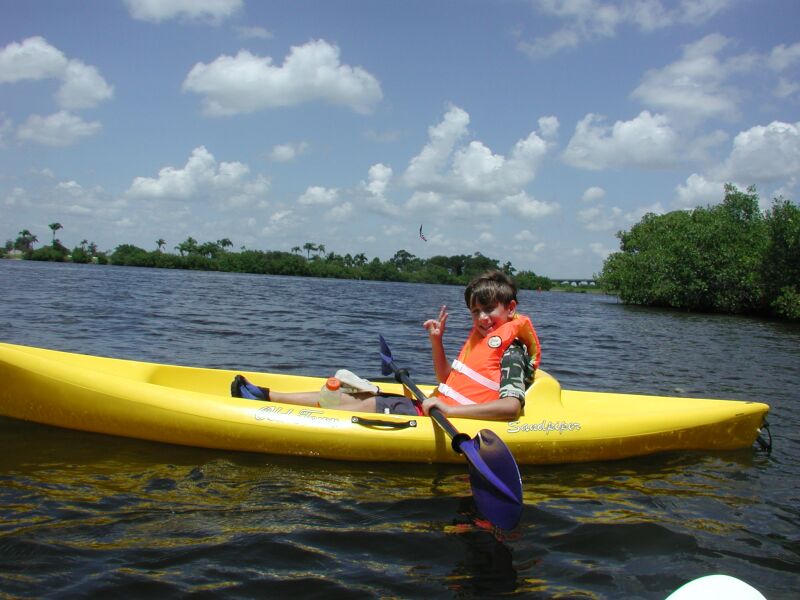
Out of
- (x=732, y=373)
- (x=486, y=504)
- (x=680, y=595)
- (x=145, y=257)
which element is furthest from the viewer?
(x=145, y=257)

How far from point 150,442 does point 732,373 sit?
319 inches

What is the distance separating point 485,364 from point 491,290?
49cm

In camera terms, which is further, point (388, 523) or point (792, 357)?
point (792, 357)

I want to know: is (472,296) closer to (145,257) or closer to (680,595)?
(680,595)

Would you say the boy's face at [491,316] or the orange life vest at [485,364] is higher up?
the boy's face at [491,316]

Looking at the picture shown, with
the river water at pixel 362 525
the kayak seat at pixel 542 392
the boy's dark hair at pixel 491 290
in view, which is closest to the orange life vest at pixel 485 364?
the boy's dark hair at pixel 491 290

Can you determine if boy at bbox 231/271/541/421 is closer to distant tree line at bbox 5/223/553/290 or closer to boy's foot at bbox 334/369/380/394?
boy's foot at bbox 334/369/380/394

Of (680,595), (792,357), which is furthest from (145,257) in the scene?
(680,595)

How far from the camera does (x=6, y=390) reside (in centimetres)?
448

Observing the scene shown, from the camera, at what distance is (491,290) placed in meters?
4.13

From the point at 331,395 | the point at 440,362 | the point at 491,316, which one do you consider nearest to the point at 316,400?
the point at 331,395

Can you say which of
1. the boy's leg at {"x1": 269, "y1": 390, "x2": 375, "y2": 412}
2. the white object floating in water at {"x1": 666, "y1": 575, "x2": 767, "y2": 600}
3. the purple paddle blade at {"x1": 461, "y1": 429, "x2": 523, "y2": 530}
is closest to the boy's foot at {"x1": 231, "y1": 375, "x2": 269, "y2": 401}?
the boy's leg at {"x1": 269, "y1": 390, "x2": 375, "y2": 412}

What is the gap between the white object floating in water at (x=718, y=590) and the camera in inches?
66.4

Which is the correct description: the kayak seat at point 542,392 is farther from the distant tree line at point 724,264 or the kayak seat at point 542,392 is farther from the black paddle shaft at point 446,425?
the distant tree line at point 724,264
